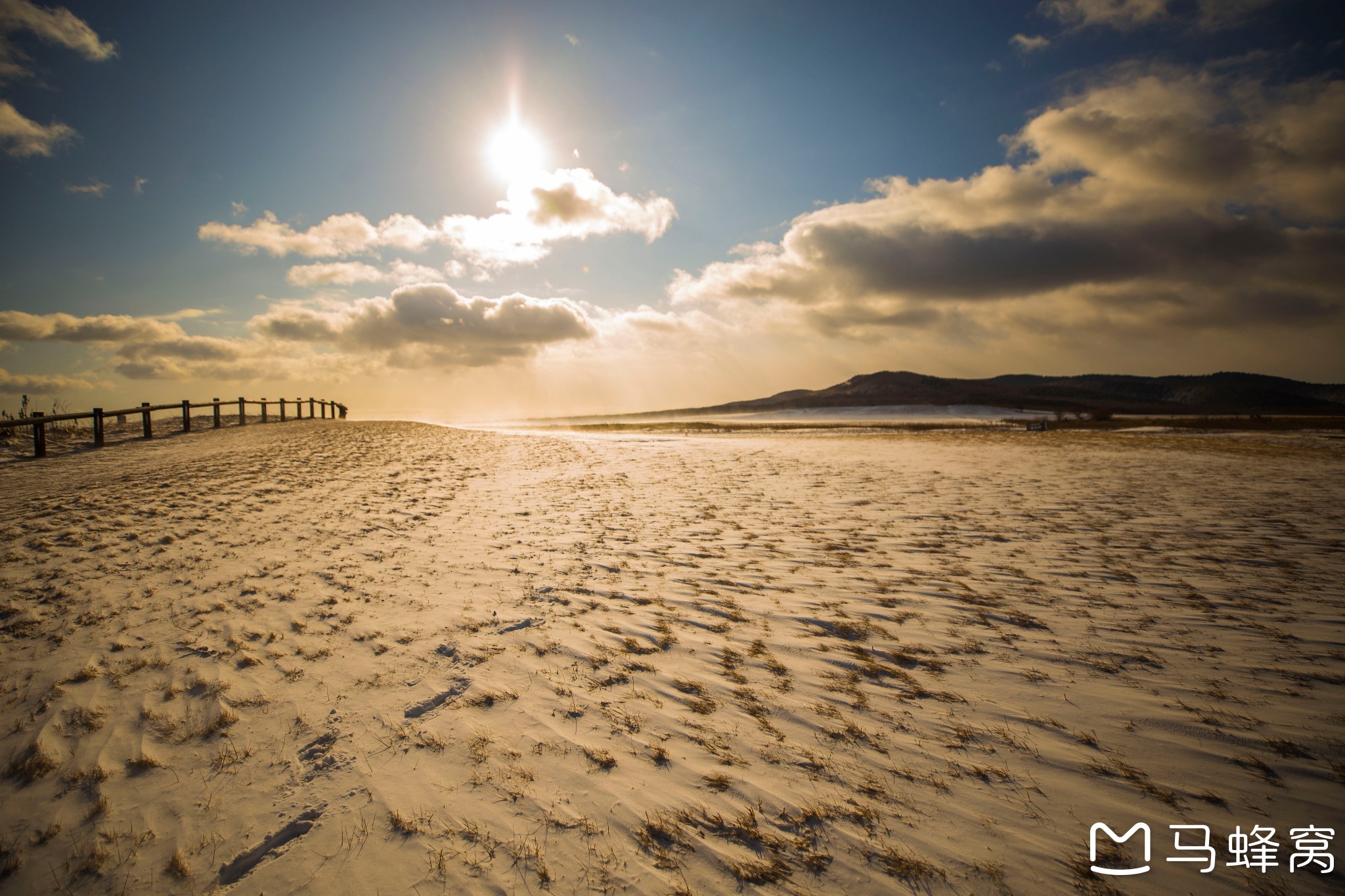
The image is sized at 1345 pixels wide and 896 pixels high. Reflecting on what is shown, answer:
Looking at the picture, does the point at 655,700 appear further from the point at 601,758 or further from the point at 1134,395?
the point at 1134,395

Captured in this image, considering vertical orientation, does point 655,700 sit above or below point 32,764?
above

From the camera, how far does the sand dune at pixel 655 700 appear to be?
2.62 metres

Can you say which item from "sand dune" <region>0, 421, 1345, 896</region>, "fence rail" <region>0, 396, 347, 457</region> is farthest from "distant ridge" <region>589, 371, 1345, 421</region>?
"sand dune" <region>0, 421, 1345, 896</region>

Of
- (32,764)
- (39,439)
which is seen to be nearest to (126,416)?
(39,439)

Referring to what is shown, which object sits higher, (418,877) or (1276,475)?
(1276,475)

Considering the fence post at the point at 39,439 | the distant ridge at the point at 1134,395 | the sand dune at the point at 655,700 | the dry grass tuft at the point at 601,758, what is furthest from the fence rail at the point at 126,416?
the distant ridge at the point at 1134,395

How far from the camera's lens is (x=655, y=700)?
3.92 m

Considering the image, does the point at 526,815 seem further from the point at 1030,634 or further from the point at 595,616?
the point at 1030,634

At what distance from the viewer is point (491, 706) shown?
389cm

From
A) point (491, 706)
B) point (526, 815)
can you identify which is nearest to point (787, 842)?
point (526, 815)

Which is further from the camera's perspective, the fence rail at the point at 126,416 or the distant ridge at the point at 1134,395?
the distant ridge at the point at 1134,395

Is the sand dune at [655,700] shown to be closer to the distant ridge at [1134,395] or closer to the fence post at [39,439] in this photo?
the fence post at [39,439]

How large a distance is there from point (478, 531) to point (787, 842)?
24.2ft

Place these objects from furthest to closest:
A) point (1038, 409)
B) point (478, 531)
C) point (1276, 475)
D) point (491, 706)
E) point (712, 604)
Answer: point (1038, 409) < point (1276, 475) < point (478, 531) < point (712, 604) < point (491, 706)
